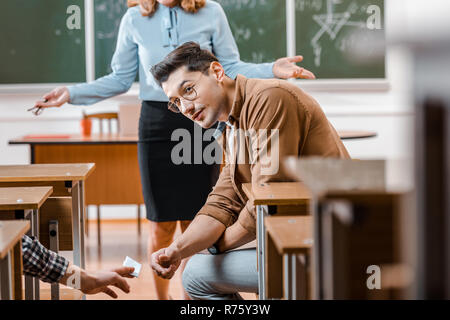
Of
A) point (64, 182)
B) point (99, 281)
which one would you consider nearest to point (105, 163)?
point (64, 182)

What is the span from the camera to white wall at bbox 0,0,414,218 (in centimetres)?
473

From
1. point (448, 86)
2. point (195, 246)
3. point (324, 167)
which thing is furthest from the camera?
point (195, 246)

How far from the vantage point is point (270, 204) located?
1.57 meters

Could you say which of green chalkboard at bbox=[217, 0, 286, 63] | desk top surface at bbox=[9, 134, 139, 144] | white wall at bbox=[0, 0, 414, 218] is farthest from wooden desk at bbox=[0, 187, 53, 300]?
green chalkboard at bbox=[217, 0, 286, 63]

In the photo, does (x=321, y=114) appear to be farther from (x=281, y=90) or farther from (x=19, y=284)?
(x=19, y=284)

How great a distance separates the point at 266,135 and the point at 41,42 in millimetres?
3433

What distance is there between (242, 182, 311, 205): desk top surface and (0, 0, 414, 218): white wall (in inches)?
119

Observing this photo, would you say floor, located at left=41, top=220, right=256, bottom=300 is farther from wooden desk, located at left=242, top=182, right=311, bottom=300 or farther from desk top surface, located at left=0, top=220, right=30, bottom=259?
desk top surface, located at left=0, top=220, right=30, bottom=259

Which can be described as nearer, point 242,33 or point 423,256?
point 423,256

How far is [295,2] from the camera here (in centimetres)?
475

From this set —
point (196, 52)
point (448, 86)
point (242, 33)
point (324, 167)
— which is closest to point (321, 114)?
point (196, 52)

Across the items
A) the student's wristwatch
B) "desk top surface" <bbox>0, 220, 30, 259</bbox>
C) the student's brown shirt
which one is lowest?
the student's wristwatch

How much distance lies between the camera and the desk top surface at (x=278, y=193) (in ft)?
5.16

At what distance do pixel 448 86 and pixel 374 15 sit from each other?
4380 millimetres
